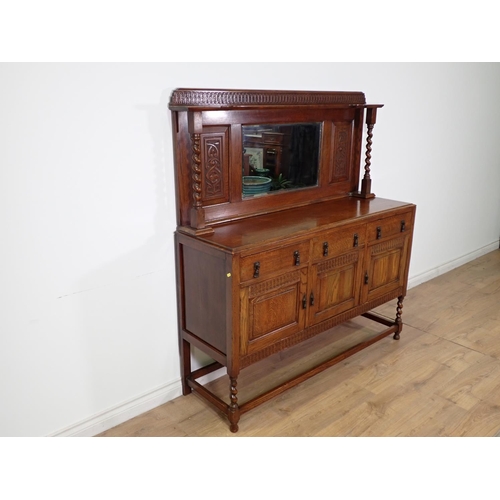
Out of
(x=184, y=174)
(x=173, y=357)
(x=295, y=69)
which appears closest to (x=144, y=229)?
(x=184, y=174)

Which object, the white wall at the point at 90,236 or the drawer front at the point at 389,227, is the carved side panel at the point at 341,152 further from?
the drawer front at the point at 389,227

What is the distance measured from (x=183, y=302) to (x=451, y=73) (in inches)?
113

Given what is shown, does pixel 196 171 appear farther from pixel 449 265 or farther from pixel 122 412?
pixel 449 265

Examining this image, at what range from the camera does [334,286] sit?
270 cm

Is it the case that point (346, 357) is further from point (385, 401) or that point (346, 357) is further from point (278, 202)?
point (278, 202)

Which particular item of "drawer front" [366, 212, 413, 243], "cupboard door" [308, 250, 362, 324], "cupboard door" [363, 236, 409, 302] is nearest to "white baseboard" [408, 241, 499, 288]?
Answer: "cupboard door" [363, 236, 409, 302]

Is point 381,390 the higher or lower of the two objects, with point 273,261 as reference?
lower

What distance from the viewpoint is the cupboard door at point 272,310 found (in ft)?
7.48

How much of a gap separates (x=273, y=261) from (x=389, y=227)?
971mm

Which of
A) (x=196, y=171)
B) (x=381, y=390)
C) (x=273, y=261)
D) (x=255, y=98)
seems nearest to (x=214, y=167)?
(x=196, y=171)

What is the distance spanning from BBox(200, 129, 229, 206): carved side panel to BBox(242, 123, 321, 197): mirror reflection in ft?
0.43

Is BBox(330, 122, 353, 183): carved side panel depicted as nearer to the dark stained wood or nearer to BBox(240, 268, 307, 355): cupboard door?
the dark stained wood

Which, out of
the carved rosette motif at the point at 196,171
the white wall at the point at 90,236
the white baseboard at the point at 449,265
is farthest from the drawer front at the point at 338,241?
the white baseboard at the point at 449,265

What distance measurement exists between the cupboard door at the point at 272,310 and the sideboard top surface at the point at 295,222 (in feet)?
0.67
